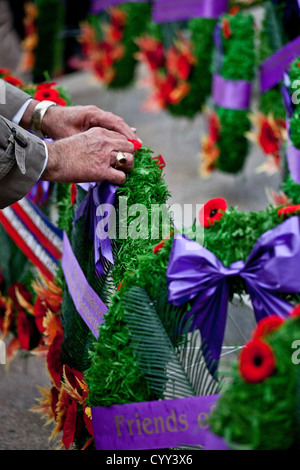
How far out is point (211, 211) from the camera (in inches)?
47.3

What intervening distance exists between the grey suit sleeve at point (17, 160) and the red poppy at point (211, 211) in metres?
0.48

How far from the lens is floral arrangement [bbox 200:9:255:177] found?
3.29 metres

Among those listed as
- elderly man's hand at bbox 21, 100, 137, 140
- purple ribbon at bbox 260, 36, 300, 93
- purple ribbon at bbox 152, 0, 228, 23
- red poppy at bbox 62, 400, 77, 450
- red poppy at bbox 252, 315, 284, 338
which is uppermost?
purple ribbon at bbox 152, 0, 228, 23

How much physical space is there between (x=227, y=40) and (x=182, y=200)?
88 centimetres

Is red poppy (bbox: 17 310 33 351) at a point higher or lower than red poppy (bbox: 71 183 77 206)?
lower

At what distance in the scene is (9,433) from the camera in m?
2.03

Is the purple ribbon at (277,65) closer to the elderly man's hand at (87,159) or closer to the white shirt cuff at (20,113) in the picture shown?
the white shirt cuff at (20,113)

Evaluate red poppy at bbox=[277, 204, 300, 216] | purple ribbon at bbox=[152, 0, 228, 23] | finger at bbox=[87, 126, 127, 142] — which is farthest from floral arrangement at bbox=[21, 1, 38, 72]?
red poppy at bbox=[277, 204, 300, 216]

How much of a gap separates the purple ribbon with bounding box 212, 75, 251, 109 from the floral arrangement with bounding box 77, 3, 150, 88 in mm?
1585

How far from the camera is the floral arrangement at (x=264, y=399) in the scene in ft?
2.67

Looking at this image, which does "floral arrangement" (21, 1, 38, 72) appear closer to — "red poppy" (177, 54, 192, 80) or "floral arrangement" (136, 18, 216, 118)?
"floral arrangement" (136, 18, 216, 118)

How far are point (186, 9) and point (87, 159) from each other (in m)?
2.72

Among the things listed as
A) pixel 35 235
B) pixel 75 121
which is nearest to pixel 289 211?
pixel 75 121

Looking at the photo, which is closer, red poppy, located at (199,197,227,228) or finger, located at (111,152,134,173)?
red poppy, located at (199,197,227,228)
